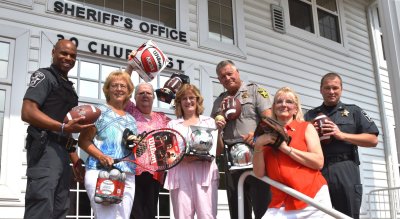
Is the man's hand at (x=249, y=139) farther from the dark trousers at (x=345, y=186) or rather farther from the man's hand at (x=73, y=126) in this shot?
the man's hand at (x=73, y=126)

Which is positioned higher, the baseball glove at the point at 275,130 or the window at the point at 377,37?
the window at the point at 377,37

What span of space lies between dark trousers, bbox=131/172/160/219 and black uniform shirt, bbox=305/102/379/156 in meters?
1.50

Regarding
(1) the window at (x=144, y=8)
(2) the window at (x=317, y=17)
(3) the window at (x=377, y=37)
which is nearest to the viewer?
(1) the window at (x=144, y=8)

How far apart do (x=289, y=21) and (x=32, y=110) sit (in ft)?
22.0

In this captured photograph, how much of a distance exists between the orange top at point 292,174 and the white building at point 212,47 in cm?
182

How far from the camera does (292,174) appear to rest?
2.76 metres

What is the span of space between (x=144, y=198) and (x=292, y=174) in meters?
1.44

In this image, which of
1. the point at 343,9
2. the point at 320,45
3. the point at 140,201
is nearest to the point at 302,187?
the point at 140,201

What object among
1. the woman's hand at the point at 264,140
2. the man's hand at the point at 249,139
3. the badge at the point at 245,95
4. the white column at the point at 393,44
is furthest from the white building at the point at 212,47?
the woman's hand at the point at 264,140

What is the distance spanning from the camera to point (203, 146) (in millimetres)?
3457

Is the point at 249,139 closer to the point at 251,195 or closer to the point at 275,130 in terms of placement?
the point at 251,195

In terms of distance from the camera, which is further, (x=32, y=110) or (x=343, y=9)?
(x=343, y=9)

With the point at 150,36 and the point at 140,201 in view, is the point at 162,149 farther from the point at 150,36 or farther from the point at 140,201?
the point at 150,36

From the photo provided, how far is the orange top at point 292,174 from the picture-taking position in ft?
8.91
